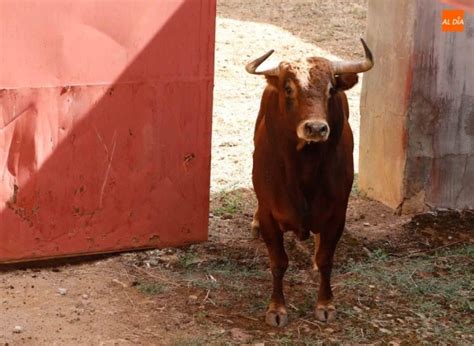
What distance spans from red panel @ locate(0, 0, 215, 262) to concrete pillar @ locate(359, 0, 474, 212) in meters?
1.78

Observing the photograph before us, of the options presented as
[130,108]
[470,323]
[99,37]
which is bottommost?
[470,323]

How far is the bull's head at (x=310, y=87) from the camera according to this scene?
18.2 feet

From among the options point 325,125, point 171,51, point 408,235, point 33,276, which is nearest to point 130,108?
point 171,51

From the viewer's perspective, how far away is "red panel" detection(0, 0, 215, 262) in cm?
666

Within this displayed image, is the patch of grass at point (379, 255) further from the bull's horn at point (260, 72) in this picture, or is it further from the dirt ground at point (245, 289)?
the bull's horn at point (260, 72)

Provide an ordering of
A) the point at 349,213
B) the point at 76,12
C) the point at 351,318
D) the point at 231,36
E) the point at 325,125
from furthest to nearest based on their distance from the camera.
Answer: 1. the point at 231,36
2. the point at 349,213
3. the point at 76,12
4. the point at 351,318
5. the point at 325,125

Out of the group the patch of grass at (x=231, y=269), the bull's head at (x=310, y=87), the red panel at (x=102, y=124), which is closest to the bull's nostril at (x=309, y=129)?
the bull's head at (x=310, y=87)

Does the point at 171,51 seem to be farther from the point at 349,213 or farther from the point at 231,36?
the point at 231,36

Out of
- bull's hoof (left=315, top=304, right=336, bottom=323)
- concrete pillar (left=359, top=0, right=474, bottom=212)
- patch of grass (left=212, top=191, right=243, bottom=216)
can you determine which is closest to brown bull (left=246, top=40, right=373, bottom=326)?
bull's hoof (left=315, top=304, right=336, bottom=323)

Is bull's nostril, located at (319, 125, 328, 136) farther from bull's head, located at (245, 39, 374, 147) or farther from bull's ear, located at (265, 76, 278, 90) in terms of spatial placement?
bull's ear, located at (265, 76, 278, 90)

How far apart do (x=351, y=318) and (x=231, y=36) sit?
28.1ft

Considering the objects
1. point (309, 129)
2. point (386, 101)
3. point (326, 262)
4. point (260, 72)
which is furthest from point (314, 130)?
point (386, 101)

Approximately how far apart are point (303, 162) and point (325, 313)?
0.99 m

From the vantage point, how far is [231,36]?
14250mm
